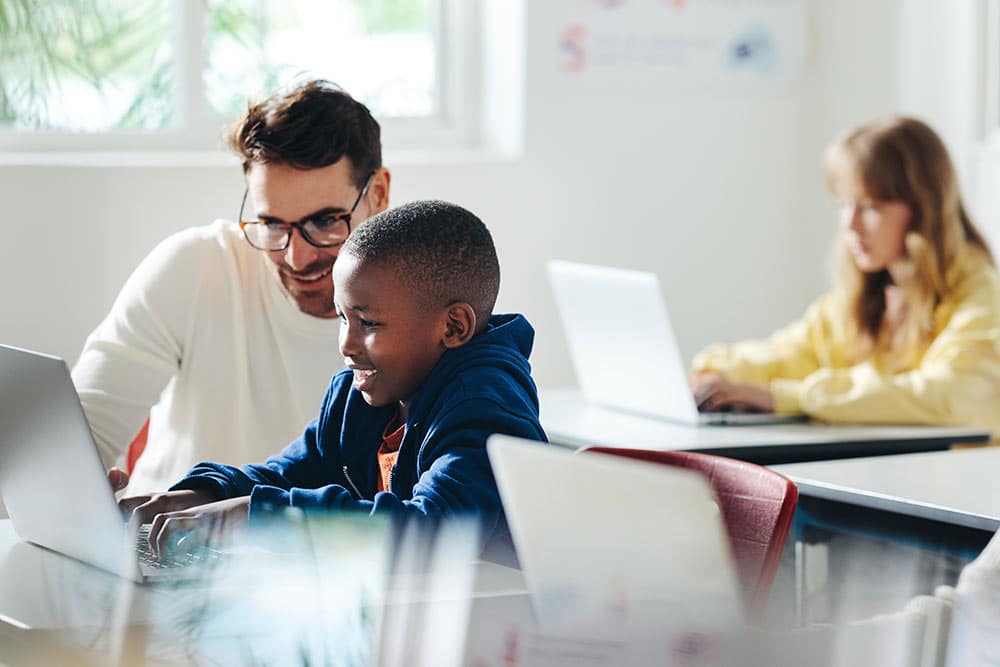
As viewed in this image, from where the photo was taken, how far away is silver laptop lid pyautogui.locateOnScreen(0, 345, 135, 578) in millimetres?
1416

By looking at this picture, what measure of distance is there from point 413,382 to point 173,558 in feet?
1.04

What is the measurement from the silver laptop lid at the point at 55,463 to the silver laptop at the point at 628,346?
136cm

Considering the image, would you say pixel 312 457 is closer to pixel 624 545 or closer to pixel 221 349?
pixel 221 349

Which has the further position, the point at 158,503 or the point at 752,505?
the point at 752,505

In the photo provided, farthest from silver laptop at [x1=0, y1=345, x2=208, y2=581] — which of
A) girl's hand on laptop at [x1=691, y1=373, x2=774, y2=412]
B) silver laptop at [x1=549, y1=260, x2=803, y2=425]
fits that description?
girl's hand on laptop at [x1=691, y1=373, x2=774, y2=412]

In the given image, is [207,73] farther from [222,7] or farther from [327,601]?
[327,601]

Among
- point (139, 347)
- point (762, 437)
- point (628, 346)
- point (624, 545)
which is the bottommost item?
point (762, 437)

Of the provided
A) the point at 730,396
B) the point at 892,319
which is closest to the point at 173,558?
the point at 730,396

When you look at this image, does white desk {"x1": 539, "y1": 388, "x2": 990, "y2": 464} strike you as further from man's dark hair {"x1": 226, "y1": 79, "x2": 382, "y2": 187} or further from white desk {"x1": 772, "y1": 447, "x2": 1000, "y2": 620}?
man's dark hair {"x1": 226, "y1": 79, "x2": 382, "y2": 187}

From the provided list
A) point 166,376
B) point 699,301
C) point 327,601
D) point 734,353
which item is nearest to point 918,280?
point 734,353

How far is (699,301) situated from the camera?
427 centimetres

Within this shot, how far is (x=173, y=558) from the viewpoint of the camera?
1.50 meters

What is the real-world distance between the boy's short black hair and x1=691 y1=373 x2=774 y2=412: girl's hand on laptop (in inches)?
48.8

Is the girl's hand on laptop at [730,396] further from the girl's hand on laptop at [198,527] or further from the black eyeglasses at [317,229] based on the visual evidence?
the girl's hand on laptop at [198,527]
